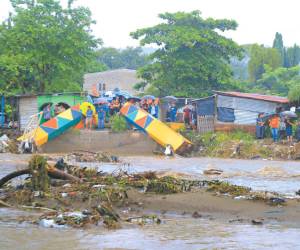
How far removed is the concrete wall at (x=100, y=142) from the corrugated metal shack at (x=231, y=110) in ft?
11.0

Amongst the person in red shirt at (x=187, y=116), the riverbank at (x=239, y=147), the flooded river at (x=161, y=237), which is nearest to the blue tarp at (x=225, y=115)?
the riverbank at (x=239, y=147)

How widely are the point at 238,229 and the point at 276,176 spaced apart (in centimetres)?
985

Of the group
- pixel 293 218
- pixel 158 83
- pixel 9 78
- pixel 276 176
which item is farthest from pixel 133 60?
pixel 293 218

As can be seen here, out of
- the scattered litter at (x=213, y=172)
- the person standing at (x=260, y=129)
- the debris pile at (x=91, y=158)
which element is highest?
the person standing at (x=260, y=129)

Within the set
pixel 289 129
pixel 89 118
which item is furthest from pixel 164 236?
pixel 89 118

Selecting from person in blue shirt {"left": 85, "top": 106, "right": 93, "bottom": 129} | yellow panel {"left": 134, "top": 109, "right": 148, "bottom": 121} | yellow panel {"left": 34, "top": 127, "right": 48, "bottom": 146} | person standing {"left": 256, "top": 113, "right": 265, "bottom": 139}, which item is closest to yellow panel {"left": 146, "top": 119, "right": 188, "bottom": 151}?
yellow panel {"left": 134, "top": 109, "right": 148, "bottom": 121}

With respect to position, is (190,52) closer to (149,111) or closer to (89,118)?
(149,111)

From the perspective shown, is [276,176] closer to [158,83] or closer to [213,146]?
[213,146]

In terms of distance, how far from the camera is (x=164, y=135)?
99.5 ft

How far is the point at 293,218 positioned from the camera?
1174 cm

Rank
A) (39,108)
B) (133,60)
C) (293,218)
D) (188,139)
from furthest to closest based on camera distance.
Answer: (133,60) → (39,108) → (188,139) → (293,218)

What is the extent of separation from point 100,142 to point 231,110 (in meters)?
6.85

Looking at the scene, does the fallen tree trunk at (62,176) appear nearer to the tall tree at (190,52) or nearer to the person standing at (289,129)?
the person standing at (289,129)

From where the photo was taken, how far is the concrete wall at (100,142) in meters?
31.5
